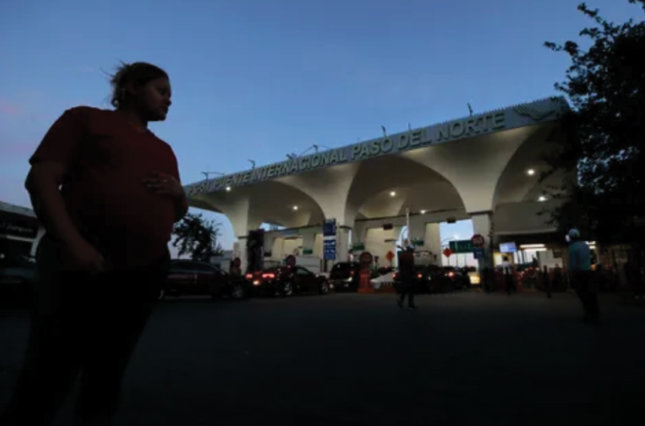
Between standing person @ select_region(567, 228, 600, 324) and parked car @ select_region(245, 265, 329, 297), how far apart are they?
11968mm

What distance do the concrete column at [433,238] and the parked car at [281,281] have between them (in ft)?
64.7

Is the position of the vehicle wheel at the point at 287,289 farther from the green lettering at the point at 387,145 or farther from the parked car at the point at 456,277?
the green lettering at the point at 387,145

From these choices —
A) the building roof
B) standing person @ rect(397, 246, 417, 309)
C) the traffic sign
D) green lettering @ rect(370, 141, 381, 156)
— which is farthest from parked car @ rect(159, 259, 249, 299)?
the traffic sign

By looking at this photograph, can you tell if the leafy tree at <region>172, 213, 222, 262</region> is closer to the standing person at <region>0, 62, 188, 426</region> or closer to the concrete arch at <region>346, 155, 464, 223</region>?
the concrete arch at <region>346, 155, 464, 223</region>

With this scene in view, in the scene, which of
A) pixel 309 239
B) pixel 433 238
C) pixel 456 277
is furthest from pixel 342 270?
pixel 309 239

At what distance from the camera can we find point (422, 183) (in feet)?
105

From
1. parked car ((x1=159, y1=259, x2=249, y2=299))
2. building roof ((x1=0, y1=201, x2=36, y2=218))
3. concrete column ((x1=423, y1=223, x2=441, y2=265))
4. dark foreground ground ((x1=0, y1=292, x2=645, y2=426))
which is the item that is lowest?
dark foreground ground ((x1=0, y1=292, x2=645, y2=426))

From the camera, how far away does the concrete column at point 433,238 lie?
119 ft

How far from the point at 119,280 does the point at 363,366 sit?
288 cm

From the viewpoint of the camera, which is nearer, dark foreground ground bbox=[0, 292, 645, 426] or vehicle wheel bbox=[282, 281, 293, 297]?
dark foreground ground bbox=[0, 292, 645, 426]

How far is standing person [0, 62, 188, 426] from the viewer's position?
1202 mm

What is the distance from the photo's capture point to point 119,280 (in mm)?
1292

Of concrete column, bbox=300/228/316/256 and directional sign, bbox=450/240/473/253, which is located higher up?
concrete column, bbox=300/228/316/256

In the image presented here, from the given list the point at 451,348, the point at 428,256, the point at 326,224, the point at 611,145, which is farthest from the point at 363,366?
the point at 428,256
